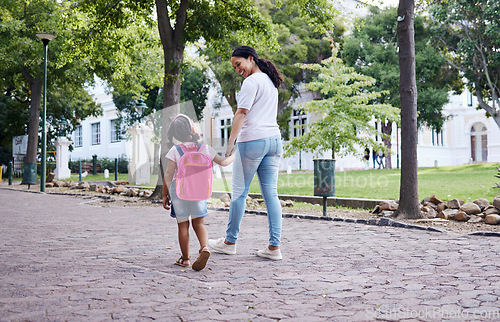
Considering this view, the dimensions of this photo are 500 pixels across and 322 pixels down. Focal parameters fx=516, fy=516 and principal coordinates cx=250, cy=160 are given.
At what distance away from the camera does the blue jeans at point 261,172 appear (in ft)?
15.2

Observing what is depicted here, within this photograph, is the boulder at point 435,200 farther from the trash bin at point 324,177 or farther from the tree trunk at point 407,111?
the trash bin at point 324,177

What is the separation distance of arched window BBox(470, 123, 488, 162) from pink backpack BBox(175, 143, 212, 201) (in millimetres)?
53017

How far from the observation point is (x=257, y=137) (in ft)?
15.2

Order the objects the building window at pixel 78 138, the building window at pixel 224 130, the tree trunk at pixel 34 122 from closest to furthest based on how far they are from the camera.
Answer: the tree trunk at pixel 34 122 < the building window at pixel 224 130 < the building window at pixel 78 138

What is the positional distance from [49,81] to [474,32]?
21.0 metres

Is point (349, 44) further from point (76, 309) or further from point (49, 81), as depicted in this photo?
point (76, 309)

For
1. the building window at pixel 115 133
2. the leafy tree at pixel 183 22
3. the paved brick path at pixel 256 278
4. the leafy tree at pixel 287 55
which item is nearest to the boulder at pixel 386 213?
the paved brick path at pixel 256 278

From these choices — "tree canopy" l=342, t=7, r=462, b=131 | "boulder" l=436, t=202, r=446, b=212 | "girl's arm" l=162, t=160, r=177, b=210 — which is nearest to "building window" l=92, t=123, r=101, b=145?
"tree canopy" l=342, t=7, r=462, b=131

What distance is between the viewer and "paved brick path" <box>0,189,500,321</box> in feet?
10.2

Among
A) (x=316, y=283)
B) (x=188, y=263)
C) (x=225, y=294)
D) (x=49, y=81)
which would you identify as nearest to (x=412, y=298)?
(x=316, y=283)

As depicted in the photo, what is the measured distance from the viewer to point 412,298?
11.1ft

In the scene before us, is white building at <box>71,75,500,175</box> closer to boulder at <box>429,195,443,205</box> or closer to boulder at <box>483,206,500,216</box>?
boulder at <box>429,195,443,205</box>

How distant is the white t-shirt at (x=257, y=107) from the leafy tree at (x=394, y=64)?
25803 millimetres

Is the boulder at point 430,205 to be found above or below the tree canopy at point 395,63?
below
